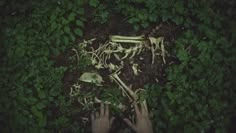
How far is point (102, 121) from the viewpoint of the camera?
13.3ft

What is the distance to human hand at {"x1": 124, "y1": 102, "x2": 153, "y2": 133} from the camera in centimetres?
395

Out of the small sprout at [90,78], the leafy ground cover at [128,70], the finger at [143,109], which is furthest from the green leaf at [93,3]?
the finger at [143,109]

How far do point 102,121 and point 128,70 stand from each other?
595mm

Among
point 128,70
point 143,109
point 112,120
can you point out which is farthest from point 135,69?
point 112,120

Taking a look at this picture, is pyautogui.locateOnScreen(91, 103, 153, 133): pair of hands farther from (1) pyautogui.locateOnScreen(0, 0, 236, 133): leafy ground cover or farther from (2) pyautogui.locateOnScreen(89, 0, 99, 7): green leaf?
(2) pyautogui.locateOnScreen(89, 0, 99, 7): green leaf

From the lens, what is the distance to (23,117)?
157 inches

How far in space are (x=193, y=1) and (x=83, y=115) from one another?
155 centimetres

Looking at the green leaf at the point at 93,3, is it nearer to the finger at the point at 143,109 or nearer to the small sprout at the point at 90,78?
the small sprout at the point at 90,78

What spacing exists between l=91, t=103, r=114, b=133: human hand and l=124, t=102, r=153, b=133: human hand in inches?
7.1

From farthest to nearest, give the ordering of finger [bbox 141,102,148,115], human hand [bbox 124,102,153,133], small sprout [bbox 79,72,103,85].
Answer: small sprout [bbox 79,72,103,85]
finger [bbox 141,102,148,115]
human hand [bbox 124,102,153,133]

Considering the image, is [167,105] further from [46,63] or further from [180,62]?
[46,63]

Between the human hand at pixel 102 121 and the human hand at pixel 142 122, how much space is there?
18 centimetres

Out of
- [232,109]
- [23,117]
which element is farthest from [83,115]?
[232,109]

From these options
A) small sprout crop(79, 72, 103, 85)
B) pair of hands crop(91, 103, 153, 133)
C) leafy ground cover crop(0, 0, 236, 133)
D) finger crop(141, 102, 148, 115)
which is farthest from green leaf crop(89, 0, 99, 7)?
finger crop(141, 102, 148, 115)
